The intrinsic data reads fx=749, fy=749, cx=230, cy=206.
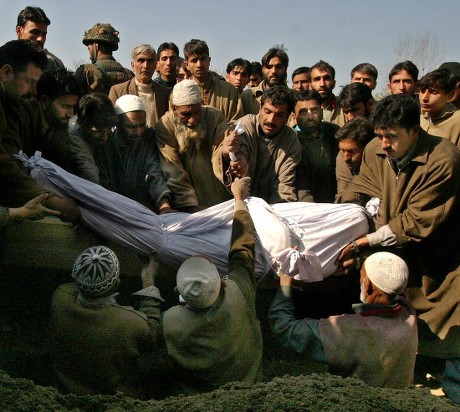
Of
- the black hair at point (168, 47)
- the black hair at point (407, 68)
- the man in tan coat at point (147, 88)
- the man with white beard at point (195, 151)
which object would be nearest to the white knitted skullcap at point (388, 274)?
the man with white beard at point (195, 151)

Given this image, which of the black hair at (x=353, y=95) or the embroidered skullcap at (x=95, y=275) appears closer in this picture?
the embroidered skullcap at (x=95, y=275)

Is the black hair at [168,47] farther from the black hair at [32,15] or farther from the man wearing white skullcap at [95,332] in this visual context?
the man wearing white skullcap at [95,332]

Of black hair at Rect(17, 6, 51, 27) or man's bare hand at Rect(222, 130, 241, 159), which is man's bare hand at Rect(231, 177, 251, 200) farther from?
black hair at Rect(17, 6, 51, 27)

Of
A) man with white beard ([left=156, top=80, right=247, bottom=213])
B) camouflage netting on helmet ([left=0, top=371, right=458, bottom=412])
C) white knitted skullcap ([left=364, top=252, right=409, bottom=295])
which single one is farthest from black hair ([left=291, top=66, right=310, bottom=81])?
camouflage netting on helmet ([left=0, top=371, right=458, bottom=412])

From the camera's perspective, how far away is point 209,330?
13.7 feet

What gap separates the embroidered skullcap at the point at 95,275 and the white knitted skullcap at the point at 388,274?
58.7 inches

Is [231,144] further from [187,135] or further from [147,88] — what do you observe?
[147,88]

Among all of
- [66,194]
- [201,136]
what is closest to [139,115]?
[201,136]

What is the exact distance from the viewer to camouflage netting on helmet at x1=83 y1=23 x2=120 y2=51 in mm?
7465

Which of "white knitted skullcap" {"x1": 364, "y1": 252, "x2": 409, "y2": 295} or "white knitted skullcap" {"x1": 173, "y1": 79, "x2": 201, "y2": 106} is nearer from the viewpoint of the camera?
"white knitted skullcap" {"x1": 364, "y1": 252, "x2": 409, "y2": 295}

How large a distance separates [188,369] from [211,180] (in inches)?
82.1

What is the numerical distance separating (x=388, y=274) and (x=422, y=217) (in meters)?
0.89

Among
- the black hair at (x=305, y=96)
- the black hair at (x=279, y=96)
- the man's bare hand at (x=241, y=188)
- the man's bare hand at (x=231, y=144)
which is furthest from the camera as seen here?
the black hair at (x=305, y=96)

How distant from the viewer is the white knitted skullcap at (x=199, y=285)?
13.4 feet
